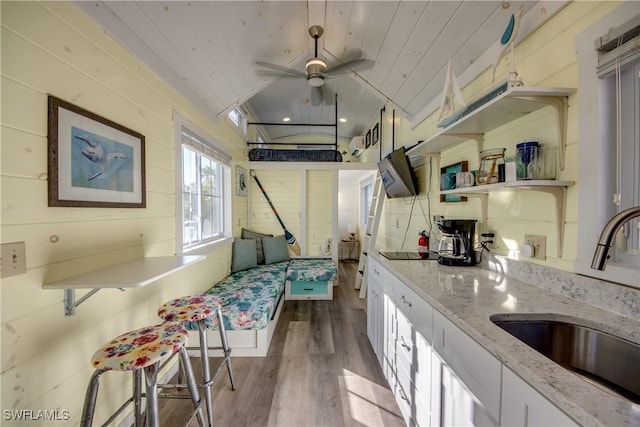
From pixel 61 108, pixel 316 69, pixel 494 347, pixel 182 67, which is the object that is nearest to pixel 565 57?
pixel 494 347

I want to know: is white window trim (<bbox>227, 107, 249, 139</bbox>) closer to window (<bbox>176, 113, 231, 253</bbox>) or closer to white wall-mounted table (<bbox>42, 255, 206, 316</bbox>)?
window (<bbox>176, 113, 231, 253</bbox>)

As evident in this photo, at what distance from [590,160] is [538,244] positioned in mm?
455

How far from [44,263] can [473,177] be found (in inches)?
88.0

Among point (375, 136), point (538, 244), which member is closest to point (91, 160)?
point (538, 244)

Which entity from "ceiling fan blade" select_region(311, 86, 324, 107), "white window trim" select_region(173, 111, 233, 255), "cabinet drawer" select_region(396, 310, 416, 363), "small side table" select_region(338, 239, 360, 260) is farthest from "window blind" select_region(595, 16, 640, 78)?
"small side table" select_region(338, 239, 360, 260)

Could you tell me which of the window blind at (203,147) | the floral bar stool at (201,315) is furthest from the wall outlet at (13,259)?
the window blind at (203,147)

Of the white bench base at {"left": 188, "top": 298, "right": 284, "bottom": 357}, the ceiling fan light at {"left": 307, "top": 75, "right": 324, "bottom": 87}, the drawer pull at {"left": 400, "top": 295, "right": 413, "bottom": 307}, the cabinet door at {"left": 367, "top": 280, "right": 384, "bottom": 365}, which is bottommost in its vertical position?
the white bench base at {"left": 188, "top": 298, "right": 284, "bottom": 357}

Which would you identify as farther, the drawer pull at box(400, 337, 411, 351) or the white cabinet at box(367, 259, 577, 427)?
the drawer pull at box(400, 337, 411, 351)

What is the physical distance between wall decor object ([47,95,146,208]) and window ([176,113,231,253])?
1.72 ft

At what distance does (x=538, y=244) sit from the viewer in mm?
1299

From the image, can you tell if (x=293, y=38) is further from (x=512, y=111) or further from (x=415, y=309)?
(x=415, y=309)

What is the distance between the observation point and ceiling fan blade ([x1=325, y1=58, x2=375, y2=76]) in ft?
7.75

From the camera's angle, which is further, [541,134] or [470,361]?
[541,134]

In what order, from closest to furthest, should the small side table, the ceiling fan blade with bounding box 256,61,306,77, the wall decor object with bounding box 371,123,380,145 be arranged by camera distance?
1. the ceiling fan blade with bounding box 256,61,306,77
2. the wall decor object with bounding box 371,123,380,145
3. the small side table
